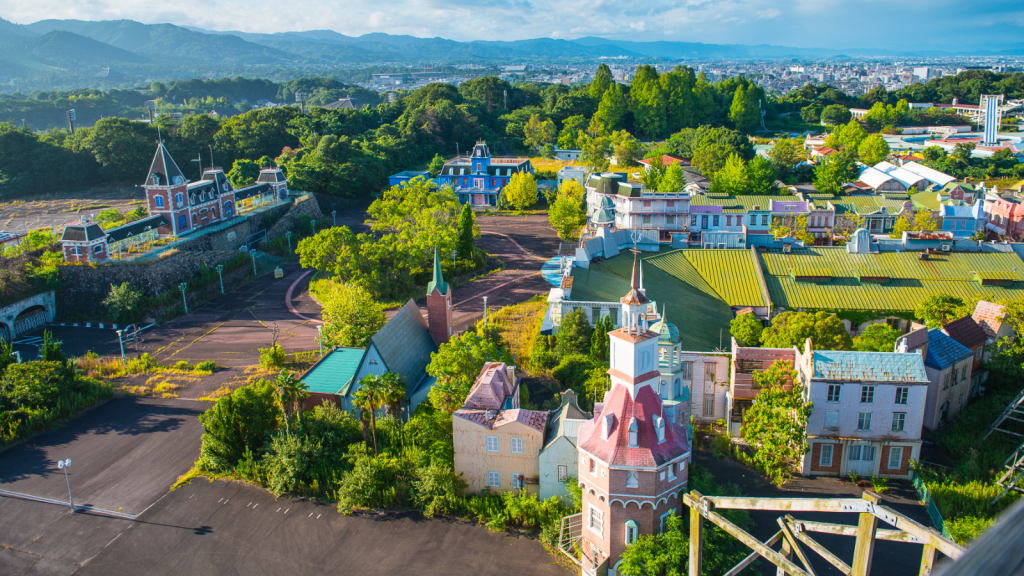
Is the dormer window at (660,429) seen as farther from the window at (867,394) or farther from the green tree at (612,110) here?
the green tree at (612,110)

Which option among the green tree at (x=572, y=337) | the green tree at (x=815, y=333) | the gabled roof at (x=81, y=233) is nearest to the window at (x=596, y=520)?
the green tree at (x=572, y=337)

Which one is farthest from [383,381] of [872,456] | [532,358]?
[872,456]

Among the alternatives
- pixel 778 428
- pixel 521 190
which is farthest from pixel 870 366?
pixel 521 190

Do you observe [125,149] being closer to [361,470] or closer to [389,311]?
[389,311]

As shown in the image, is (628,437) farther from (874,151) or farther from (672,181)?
(874,151)

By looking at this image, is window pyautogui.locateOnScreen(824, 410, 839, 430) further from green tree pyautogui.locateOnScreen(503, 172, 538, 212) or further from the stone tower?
green tree pyautogui.locateOnScreen(503, 172, 538, 212)

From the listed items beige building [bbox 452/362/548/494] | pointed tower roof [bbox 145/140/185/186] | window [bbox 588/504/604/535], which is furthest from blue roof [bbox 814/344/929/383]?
pointed tower roof [bbox 145/140/185/186]
